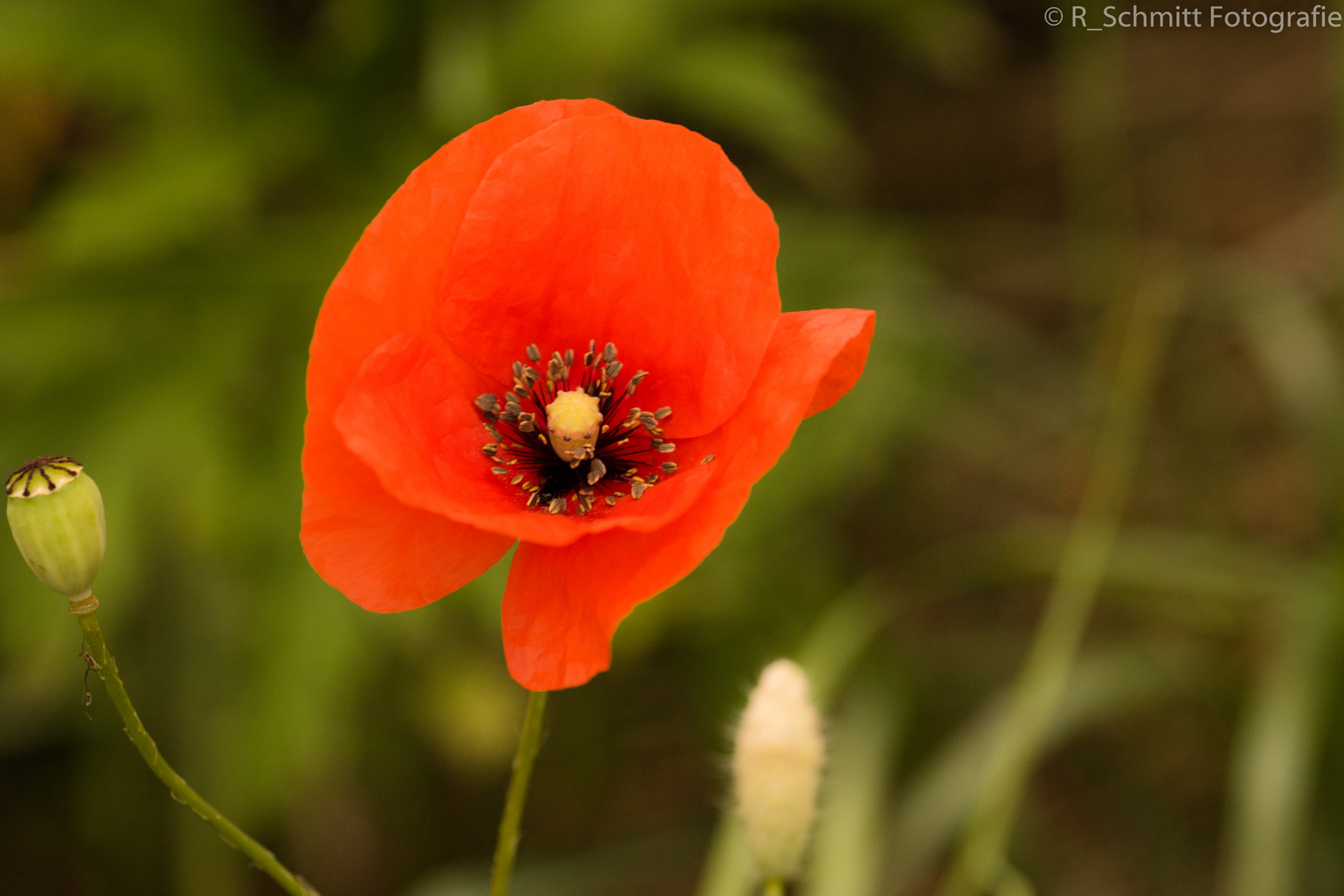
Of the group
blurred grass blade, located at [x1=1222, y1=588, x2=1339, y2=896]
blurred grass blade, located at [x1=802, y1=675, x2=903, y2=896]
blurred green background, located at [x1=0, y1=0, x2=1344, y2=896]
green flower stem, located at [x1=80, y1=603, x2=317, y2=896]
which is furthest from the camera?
blurred green background, located at [x1=0, y1=0, x2=1344, y2=896]

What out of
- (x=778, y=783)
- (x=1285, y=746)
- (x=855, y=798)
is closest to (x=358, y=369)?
(x=778, y=783)

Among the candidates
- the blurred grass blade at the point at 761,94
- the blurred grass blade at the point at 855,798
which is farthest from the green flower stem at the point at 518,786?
the blurred grass blade at the point at 761,94

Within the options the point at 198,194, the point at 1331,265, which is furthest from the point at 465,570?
the point at 1331,265

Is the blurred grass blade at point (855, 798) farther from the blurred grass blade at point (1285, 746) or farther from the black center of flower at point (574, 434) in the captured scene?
the blurred grass blade at point (1285, 746)

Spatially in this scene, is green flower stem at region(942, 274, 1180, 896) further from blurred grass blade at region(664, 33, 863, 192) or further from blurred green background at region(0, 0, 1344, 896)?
blurred grass blade at region(664, 33, 863, 192)

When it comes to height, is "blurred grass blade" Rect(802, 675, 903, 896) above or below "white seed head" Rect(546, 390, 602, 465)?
below
